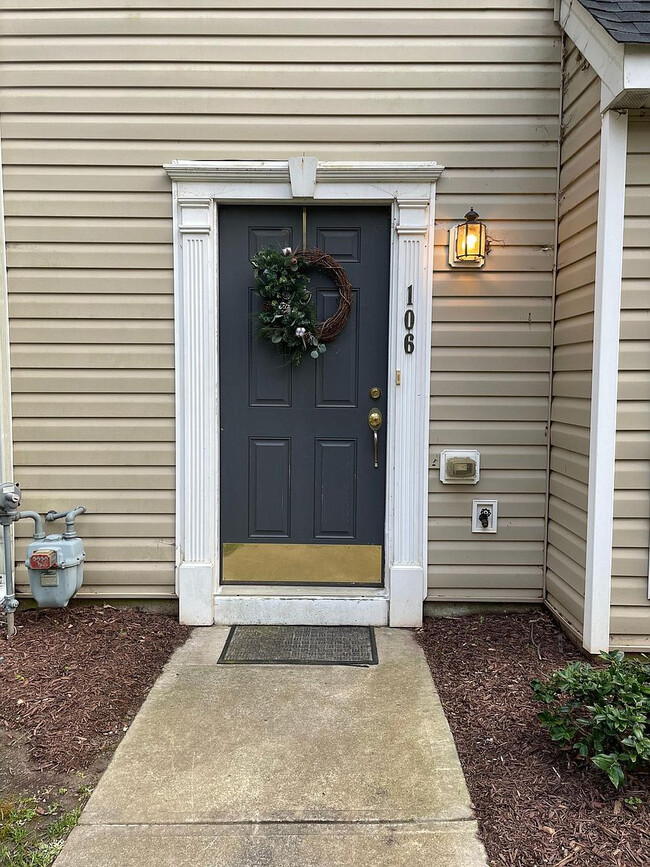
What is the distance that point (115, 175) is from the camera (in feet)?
10.7

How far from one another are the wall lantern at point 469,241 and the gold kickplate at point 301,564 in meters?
1.68

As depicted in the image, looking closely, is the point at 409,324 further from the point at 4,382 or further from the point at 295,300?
the point at 4,382

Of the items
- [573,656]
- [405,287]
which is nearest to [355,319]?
[405,287]

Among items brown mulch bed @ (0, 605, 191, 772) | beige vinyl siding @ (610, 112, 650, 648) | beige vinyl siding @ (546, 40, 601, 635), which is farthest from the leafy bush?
brown mulch bed @ (0, 605, 191, 772)

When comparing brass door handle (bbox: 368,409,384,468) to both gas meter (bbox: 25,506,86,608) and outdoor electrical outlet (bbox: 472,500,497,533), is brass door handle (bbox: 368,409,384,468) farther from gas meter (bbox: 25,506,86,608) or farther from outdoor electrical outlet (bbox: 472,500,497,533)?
gas meter (bbox: 25,506,86,608)

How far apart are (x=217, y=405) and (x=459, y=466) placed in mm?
1402

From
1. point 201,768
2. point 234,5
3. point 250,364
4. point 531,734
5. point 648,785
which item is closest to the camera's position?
point 648,785

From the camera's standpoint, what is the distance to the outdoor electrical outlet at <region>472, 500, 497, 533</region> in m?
3.37

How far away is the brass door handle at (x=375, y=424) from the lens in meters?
3.37

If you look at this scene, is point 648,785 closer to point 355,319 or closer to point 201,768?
point 201,768

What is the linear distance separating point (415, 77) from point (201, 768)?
3.43 meters

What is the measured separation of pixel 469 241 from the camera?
125 inches

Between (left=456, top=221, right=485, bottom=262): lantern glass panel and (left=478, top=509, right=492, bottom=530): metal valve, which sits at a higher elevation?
(left=456, top=221, right=485, bottom=262): lantern glass panel

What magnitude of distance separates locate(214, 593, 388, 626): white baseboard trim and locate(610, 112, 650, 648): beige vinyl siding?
123 centimetres
